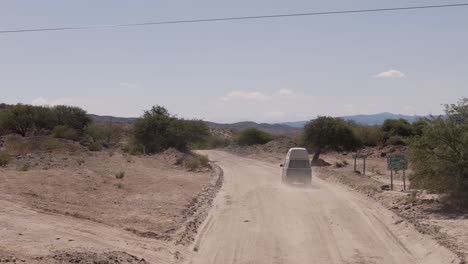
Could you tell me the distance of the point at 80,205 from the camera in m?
20.1

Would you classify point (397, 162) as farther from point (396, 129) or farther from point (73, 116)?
point (73, 116)

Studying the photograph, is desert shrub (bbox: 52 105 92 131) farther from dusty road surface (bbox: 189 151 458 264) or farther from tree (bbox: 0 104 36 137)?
dusty road surface (bbox: 189 151 458 264)

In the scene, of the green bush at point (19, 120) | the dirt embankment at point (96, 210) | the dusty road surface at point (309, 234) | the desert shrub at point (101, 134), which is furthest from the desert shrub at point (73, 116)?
the dusty road surface at point (309, 234)

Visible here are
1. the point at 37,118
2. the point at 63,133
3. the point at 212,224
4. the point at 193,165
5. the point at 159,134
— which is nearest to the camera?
the point at 212,224

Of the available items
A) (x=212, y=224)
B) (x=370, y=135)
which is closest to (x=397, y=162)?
(x=212, y=224)

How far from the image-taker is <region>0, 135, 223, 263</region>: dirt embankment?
39.1ft

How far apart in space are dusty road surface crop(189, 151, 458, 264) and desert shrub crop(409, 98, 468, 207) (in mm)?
2278

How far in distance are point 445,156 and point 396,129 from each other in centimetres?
6917

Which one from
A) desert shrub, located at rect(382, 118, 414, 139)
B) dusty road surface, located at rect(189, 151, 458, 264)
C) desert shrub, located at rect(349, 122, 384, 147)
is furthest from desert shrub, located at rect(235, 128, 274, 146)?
dusty road surface, located at rect(189, 151, 458, 264)

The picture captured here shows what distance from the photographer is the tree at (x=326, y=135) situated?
185ft

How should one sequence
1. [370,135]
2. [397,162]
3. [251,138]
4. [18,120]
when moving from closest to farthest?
1. [397,162]
2. [18,120]
3. [370,135]
4. [251,138]

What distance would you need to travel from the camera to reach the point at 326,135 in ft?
185

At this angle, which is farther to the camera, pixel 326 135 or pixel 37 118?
pixel 37 118

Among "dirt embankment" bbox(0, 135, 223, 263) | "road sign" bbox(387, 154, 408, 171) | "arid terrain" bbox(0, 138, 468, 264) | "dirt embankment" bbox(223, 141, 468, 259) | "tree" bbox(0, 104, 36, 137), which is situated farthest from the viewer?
"tree" bbox(0, 104, 36, 137)
